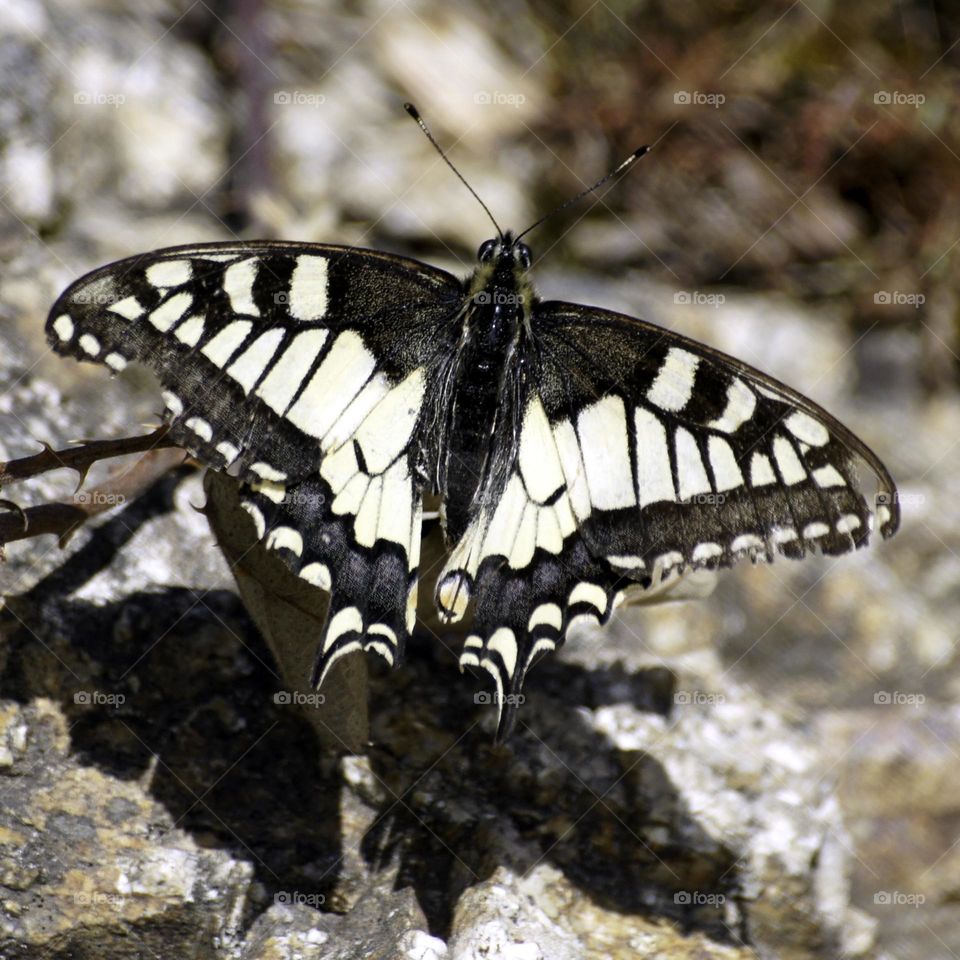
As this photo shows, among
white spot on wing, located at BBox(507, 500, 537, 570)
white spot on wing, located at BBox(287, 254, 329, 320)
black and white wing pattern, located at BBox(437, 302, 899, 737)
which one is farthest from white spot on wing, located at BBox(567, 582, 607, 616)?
white spot on wing, located at BBox(287, 254, 329, 320)

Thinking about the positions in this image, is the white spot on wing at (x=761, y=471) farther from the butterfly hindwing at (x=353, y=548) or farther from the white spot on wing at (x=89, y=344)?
the white spot on wing at (x=89, y=344)

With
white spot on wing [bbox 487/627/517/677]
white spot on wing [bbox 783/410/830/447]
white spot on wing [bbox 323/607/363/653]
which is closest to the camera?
white spot on wing [bbox 323/607/363/653]

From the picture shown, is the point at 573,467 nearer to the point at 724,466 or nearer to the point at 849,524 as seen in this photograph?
the point at 724,466

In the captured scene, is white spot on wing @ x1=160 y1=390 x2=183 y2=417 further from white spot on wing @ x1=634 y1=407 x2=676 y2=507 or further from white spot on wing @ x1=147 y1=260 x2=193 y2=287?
white spot on wing @ x1=634 y1=407 x2=676 y2=507

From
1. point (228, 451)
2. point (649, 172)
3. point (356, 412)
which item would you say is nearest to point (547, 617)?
point (356, 412)

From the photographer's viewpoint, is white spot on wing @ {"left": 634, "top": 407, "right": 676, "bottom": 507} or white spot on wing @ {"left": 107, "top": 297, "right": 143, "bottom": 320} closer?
white spot on wing @ {"left": 107, "top": 297, "right": 143, "bottom": 320}

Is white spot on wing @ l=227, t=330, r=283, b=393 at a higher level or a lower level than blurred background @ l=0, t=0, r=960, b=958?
lower

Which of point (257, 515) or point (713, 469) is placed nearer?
point (257, 515)

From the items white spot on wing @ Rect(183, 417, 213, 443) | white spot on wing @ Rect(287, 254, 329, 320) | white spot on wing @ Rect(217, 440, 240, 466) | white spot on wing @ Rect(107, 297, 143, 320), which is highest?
white spot on wing @ Rect(287, 254, 329, 320)
